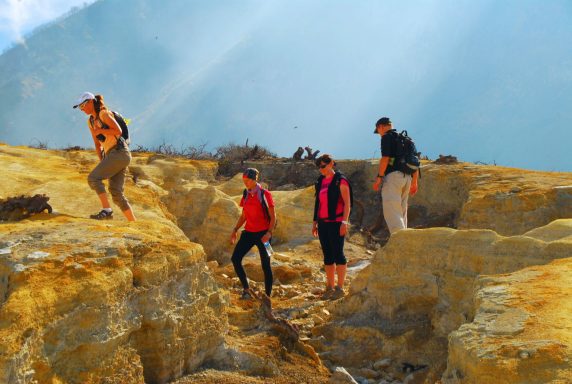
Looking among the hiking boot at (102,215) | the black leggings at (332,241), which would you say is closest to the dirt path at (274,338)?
the black leggings at (332,241)

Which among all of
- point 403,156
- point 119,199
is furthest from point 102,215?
point 403,156

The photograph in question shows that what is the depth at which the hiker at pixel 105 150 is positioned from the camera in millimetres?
6375

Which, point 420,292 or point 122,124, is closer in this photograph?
point 420,292

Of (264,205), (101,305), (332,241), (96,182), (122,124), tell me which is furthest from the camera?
(332,241)

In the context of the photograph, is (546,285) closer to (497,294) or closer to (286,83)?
(497,294)

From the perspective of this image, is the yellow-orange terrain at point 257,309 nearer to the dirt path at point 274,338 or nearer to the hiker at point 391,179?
the dirt path at point 274,338

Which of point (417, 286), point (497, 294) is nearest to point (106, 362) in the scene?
point (497, 294)

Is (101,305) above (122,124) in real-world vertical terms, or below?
below

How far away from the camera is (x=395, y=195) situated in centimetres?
748

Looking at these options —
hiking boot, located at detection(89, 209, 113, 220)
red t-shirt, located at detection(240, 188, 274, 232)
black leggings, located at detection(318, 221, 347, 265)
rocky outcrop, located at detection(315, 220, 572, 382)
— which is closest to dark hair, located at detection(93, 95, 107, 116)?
hiking boot, located at detection(89, 209, 113, 220)

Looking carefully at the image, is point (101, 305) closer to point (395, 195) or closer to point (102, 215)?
point (102, 215)

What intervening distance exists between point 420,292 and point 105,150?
13.2ft

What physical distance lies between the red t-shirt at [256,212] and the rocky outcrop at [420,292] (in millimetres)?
1387

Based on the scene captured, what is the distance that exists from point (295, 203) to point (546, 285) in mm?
9596
